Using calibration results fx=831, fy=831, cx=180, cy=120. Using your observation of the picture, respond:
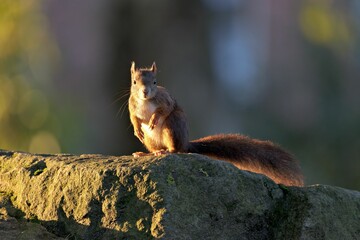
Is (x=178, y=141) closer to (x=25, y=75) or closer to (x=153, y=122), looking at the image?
(x=153, y=122)

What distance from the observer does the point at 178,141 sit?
3.62 metres

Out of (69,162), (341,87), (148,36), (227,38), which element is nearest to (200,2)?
(148,36)

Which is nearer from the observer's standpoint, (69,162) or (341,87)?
(69,162)

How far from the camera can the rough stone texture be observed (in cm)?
291

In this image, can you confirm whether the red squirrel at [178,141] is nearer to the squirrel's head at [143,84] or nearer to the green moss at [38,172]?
the squirrel's head at [143,84]

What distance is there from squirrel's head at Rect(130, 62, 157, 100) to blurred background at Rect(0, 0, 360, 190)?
346 cm

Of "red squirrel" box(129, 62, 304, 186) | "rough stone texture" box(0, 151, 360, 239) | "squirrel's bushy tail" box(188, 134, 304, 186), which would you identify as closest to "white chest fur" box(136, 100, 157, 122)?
"red squirrel" box(129, 62, 304, 186)

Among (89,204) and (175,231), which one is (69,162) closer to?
(89,204)

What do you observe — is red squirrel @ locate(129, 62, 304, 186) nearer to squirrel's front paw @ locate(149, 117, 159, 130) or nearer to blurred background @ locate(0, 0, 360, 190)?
squirrel's front paw @ locate(149, 117, 159, 130)

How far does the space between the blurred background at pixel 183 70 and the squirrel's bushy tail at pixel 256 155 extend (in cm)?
346

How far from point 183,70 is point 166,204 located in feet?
22.4

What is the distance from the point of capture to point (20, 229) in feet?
9.95

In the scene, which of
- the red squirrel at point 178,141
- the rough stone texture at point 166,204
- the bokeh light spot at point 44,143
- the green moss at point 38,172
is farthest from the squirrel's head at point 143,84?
the bokeh light spot at point 44,143

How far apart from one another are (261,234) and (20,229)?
88cm
